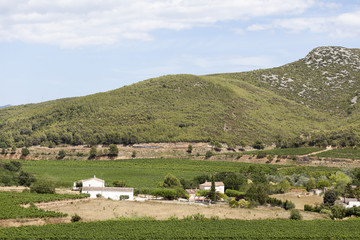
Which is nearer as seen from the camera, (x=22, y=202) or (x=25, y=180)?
(x=22, y=202)

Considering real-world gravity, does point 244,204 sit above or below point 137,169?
below

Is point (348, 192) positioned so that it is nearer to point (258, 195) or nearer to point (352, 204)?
point (352, 204)

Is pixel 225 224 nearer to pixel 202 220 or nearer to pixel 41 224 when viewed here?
pixel 202 220

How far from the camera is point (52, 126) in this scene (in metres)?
135

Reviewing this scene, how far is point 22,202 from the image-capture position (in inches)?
2045

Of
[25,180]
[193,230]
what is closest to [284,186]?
[193,230]

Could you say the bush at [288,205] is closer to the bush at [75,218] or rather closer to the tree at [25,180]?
the bush at [75,218]

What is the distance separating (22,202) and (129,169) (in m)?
43.1

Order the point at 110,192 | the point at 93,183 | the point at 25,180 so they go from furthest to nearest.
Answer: the point at 25,180 → the point at 93,183 → the point at 110,192

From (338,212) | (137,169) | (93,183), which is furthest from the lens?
(137,169)

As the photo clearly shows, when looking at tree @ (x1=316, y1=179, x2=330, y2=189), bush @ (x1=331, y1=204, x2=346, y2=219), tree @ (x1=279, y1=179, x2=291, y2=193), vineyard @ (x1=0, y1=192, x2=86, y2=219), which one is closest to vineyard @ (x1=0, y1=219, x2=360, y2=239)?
vineyard @ (x1=0, y1=192, x2=86, y2=219)

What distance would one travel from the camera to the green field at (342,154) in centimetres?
9912

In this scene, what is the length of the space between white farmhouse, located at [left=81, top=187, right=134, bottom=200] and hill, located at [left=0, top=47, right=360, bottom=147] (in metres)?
54.2

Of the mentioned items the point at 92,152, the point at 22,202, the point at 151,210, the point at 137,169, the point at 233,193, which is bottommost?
the point at 233,193
